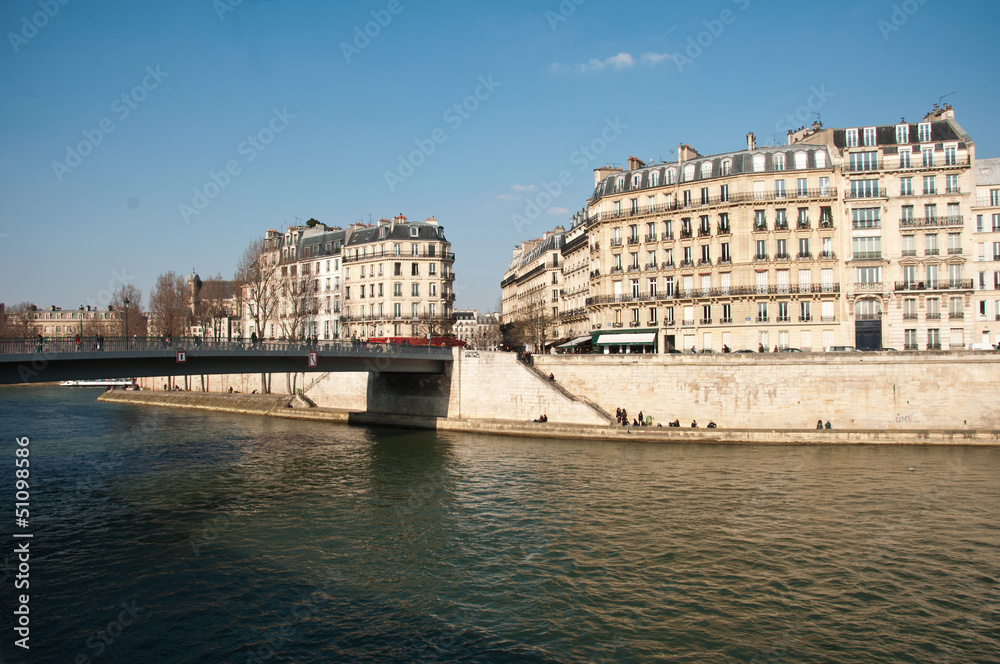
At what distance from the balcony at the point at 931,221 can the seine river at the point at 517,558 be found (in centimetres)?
1426

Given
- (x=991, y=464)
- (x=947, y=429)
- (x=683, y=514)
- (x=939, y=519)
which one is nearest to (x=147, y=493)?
(x=683, y=514)

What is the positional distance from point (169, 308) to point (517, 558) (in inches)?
2330

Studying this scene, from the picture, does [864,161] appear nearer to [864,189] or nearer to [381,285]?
[864,189]

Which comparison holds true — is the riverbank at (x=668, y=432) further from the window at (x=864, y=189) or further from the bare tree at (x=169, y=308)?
the bare tree at (x=169, y=308)

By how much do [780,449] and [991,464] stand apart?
7764 millimetres

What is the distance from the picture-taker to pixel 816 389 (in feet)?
109

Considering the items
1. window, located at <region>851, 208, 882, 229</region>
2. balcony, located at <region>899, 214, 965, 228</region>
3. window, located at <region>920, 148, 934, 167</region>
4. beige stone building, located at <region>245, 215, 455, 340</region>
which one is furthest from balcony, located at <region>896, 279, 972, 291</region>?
beige stone building, located at <region>245, 215, 455, 340</region>

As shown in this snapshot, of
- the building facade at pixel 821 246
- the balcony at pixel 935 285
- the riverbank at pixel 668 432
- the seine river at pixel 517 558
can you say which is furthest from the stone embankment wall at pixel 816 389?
the balcony at pixel 935 285

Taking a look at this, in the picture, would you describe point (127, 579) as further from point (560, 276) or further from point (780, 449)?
point (560, 276)

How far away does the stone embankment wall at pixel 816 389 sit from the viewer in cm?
3191

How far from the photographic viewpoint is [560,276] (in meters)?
63.2

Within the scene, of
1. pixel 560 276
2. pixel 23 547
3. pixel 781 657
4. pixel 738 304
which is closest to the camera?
pixel 781 657

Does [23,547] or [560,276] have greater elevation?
[560,276]

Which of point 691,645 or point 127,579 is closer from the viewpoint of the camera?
point 691,645
